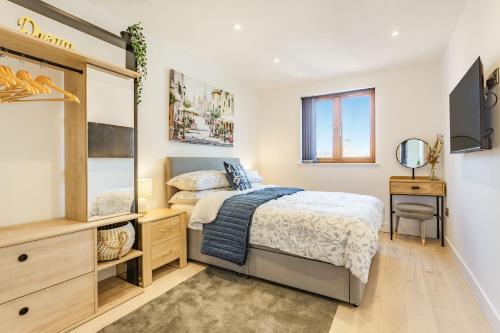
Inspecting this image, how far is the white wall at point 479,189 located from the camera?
5.57 feet

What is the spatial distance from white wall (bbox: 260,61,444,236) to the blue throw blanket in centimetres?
228

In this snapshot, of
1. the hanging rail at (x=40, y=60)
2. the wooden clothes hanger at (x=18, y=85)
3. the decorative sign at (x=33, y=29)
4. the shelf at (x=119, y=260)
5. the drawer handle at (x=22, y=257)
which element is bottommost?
the shelf at (x=119, y=260)

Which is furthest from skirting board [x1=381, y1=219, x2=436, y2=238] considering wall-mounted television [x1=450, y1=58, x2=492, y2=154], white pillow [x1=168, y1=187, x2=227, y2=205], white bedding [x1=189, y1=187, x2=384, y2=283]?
white pillow [x1=168, y1=187, x2=227, y2=205]

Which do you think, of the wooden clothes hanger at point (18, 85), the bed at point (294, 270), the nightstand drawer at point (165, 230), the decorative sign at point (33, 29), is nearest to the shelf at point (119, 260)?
the nightstand drawer at point (165, 230)

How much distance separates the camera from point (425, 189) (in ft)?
11.3

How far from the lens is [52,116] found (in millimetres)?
2031

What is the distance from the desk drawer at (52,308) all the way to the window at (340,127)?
3.89 m

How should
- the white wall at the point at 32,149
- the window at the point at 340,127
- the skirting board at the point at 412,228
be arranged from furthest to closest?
the window at the point at 340,127
the skirting board at the point at 412,228
the white wall at the point at 32,149

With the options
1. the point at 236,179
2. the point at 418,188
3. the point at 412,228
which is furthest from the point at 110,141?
the point at 412,228

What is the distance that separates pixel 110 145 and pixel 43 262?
961 mm

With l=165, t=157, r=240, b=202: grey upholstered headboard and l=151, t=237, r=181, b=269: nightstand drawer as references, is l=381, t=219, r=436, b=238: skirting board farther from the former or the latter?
l=151, t=237, r=181, b=269: nightstand drawer

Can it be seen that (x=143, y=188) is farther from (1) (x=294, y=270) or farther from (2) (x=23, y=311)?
(1) (x=294, y=270)

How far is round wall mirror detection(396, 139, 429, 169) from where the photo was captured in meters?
3.80

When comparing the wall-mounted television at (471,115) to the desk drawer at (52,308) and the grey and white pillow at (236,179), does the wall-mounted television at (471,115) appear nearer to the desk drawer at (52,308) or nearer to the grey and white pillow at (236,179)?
the grey and white pillow at (236,179)
